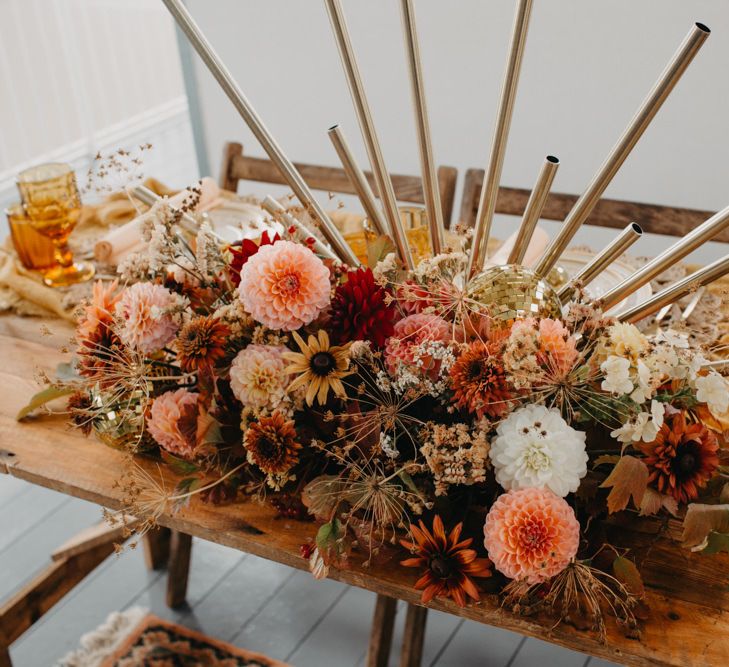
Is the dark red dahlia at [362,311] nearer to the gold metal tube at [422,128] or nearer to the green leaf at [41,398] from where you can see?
the gold metal tube at [422,128]

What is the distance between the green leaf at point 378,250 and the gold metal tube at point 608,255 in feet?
0.76

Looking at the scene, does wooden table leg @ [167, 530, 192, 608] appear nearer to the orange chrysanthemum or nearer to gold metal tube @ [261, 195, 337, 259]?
gold metal tube @ [261, 195, 337, 259]

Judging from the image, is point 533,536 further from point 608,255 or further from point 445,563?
point 608,255

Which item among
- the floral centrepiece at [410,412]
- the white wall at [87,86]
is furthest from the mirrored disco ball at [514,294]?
the white wall at [87,86]

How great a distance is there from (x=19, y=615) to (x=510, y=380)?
1.31 m

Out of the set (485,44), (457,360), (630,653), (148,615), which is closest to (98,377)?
(457,360)

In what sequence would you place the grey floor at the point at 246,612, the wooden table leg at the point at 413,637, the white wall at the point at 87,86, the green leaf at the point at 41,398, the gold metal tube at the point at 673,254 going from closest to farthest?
the gold metal tube at the point at 673,254
the green leaf at the point at 41,398
the wooden table leg at the point at 413,637
the grey floor at the point at 246,612
the white wall at the point at 87,86

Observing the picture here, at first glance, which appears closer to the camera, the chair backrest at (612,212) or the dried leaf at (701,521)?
the dried leaf at (701,521)

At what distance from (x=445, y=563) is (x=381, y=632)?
83cm

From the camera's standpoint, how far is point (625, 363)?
2.93ft

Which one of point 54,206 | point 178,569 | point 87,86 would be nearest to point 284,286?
point 54,206

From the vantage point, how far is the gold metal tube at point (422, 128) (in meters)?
0.99

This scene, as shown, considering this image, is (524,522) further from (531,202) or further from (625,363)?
(531,202)

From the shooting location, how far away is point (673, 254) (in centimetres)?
101
